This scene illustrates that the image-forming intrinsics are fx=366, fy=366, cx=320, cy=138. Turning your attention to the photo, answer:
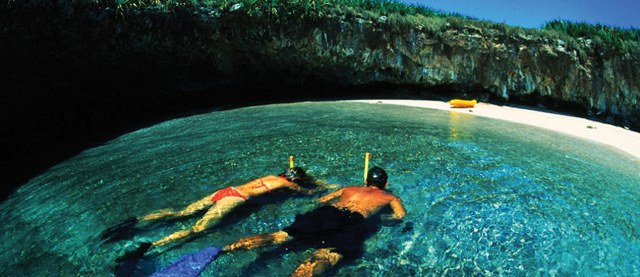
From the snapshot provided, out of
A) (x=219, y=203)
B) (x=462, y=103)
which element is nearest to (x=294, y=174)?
(x=219, y=203)

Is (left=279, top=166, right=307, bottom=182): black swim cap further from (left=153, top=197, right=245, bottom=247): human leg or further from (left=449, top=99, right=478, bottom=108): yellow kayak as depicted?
(left=449, top=99, right=478, bottom=108): yellow kayak

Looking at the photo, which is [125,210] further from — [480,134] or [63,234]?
[480,134]

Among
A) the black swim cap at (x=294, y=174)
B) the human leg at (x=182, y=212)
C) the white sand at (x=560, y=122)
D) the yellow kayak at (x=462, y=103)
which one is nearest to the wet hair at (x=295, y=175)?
the black swim cap at (x=294, y=174)

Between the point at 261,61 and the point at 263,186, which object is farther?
the point at 261,61

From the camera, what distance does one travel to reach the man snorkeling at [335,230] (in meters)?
4.26

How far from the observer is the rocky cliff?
46.1 ft

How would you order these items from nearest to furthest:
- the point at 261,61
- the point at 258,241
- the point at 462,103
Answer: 1. the point at 258,241
2. the point at 462,103
3. the point at 261,61

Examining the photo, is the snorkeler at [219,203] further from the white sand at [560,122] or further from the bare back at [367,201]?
the white sand at [560,122]

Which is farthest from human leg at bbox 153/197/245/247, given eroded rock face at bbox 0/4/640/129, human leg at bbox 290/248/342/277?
eroded rock face at bbox 0/4/640/129

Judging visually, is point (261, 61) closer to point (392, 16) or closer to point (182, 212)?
point (392, 16)

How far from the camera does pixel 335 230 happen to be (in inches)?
189

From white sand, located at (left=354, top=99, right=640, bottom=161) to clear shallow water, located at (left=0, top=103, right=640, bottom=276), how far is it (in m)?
1.61

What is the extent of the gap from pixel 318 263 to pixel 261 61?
15.8 metres

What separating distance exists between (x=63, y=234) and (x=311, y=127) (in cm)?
767
